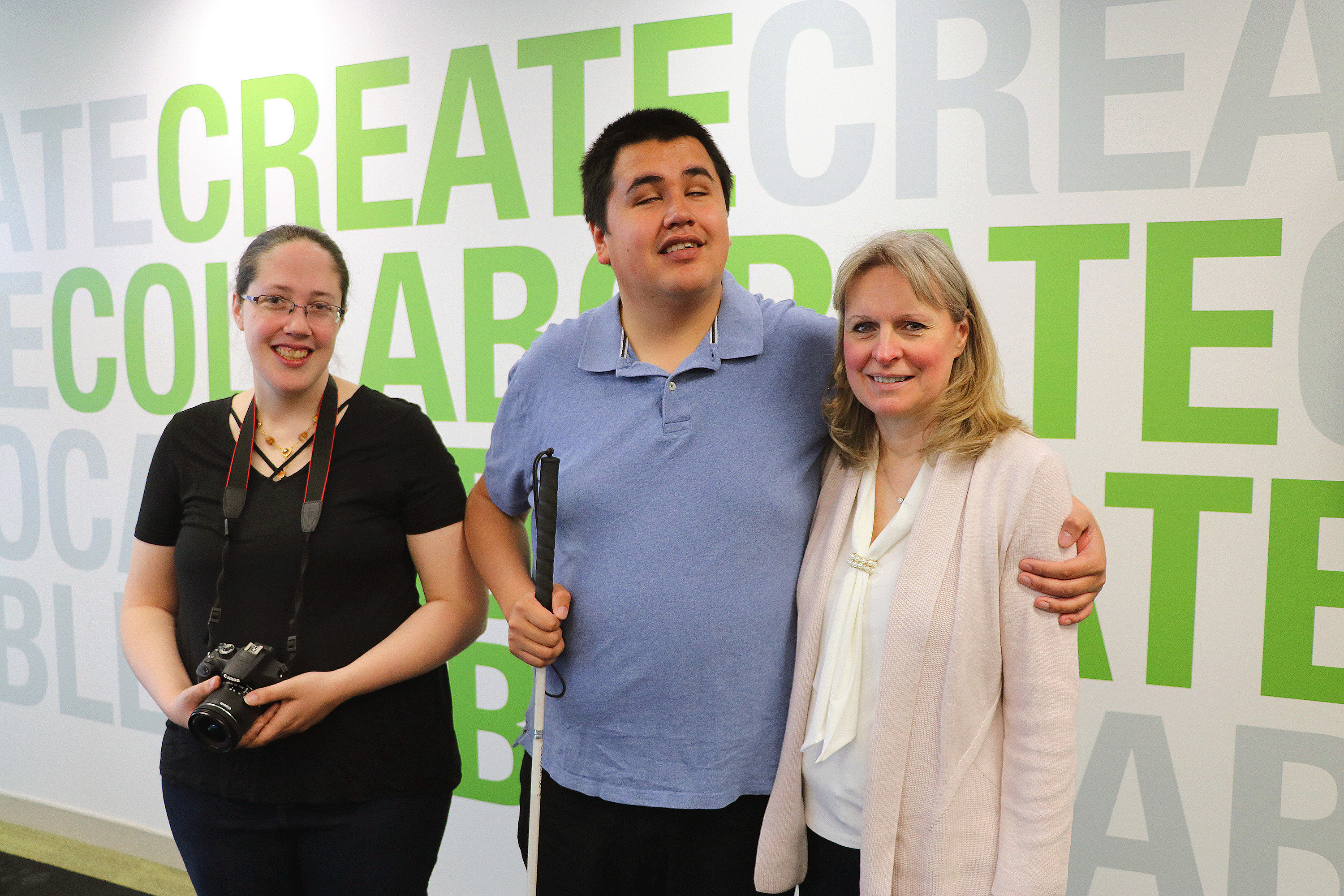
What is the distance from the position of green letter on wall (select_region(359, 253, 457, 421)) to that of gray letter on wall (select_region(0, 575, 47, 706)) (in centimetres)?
180

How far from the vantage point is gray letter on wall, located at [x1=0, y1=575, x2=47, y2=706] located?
350cm

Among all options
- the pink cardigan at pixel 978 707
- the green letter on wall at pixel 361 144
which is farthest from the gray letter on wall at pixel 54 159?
the pink cardigan at pixel 978 707

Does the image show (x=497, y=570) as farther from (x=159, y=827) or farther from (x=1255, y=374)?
(x=159, y=827)

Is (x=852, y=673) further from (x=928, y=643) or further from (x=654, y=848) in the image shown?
(x=654, y=848)

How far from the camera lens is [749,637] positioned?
1.38 m

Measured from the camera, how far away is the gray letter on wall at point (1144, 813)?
214cm

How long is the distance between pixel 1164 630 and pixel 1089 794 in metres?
0.44

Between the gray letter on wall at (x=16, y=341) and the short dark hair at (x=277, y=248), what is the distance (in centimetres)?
233

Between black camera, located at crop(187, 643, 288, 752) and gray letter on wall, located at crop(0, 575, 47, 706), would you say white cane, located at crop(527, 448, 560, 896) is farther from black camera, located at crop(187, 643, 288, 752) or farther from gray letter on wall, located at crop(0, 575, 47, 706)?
gray letter on wall, located at crop(0, 575, 47, 706)

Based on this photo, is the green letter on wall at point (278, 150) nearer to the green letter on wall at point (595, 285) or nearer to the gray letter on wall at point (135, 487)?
the gray letter on wall at point (135, 487)

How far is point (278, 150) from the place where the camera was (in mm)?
2984

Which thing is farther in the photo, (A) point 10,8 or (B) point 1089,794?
(A) point 10,8

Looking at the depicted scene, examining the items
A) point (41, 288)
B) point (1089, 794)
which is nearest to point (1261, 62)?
point (1089, 794)

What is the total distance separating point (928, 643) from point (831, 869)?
0.39 m
